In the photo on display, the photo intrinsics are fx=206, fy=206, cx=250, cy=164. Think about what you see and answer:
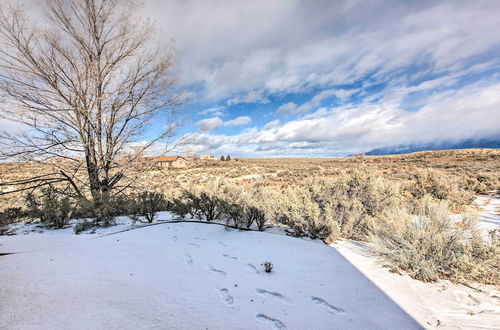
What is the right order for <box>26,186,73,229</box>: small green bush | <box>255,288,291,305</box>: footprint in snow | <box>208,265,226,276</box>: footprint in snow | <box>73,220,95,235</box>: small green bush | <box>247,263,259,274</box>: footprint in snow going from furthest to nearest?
1. <box>26,186,73,229</box>: small green bush
2. <box>73,220,95,235</box>: small green bush
3. <box>247,263,259,274</box>: footprint in snow
4. <box>208,265,226,276</box>: footprint in snow
5. <box>255,288,291,305</box>: footprint in snow

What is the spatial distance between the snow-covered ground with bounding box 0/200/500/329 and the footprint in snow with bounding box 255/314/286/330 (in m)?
0.01

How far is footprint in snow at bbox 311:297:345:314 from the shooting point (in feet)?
6.65

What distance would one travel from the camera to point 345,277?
107 inches

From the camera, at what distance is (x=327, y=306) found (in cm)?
209

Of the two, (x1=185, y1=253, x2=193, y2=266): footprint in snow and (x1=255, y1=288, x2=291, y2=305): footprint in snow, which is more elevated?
(x1=185, y1=253, x2=193, y2=266): footprint in snow

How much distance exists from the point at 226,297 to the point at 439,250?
10.4ft

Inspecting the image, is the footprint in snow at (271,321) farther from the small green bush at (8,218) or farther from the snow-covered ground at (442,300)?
the small green bush at (8,218)

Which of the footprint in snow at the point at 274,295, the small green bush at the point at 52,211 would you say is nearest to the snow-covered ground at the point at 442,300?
the footprint in snow at the point at 274,295

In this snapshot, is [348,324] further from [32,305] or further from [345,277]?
[32,305]

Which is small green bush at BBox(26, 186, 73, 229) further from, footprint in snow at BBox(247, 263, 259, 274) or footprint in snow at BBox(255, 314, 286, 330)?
footprint in snow at BBox(255, 314, 286, 330)

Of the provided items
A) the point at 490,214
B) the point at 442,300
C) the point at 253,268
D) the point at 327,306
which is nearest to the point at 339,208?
the point at 442,300

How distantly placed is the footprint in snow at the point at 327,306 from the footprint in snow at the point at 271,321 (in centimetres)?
56

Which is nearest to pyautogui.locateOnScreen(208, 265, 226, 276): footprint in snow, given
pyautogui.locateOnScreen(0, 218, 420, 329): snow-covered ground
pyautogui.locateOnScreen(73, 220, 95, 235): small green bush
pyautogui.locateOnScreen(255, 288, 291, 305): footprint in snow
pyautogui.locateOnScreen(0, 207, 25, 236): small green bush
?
pyautogui.locateOnScreen(0, 218, 420, 329): snow-covered ground

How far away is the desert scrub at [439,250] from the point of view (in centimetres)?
272
